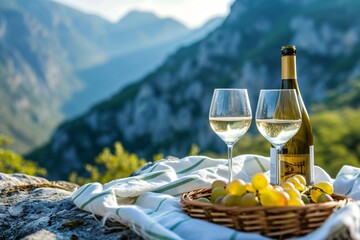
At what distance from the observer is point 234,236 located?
1682 mm

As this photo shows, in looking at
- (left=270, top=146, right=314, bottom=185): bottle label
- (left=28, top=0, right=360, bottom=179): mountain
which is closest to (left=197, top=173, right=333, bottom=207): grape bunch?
(left=270, top=146, right=314, bottom=185): bottle label

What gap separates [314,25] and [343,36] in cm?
537

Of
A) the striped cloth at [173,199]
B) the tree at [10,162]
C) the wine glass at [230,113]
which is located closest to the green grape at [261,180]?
the striped cloth at [173,199]

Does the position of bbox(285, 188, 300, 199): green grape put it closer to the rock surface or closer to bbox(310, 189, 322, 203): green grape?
bbox(310, 189, 322, 203): green grape

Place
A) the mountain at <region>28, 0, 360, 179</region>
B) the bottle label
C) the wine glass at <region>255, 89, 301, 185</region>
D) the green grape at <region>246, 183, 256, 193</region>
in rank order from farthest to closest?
the mountain at <region>28, 0, 360, 179</region> → the bottle label → the wine glass at <region>255, 89, 301, 185</region> → the green grape at <region>246, 183, 256, 193</region>

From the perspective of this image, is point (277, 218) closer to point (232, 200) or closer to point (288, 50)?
point (232, 200)

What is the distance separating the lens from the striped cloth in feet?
5.48

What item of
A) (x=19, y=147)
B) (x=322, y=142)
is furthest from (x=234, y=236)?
(x=19, y=147)

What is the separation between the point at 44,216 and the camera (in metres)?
2.30

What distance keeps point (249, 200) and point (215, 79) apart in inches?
3843

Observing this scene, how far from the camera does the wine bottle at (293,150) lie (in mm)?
2594

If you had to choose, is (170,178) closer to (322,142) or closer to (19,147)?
(322,142)

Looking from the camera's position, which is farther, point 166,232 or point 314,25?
point 314,25

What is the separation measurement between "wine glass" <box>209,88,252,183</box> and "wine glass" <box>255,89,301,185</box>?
Answer: 0.24ft
